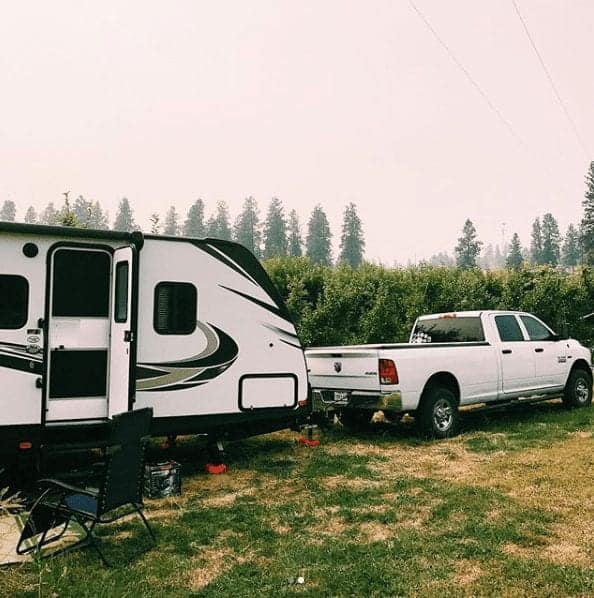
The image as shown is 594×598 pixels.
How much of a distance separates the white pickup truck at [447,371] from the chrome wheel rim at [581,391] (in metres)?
0.04

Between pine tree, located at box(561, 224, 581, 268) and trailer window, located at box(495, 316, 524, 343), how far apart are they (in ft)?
445

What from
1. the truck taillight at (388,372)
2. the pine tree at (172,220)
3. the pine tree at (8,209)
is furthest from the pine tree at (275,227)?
the truck taillight at (388,372)

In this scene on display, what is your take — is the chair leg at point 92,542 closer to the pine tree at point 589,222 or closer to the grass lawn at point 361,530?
the grass lawn at point 361,530

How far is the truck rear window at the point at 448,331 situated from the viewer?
35.7 feet

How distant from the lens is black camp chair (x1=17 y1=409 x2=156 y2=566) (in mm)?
5031

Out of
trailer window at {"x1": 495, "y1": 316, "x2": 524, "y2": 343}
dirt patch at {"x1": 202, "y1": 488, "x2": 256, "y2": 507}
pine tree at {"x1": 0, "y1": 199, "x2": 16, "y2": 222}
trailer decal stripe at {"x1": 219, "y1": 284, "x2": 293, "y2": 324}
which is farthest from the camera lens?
pine tree at {"x1": 0, "y1": 199, "x2": 16, "y2": 222}

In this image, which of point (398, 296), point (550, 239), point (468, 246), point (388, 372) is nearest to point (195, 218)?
point (468, 246)

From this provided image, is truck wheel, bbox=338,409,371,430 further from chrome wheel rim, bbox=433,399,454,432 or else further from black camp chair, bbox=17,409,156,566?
black camp chair, bbox=17,409,156,566

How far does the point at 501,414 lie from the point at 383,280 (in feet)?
23.8

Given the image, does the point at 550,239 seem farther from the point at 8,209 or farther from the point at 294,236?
the point at 8,209

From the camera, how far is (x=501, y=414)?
487 inches

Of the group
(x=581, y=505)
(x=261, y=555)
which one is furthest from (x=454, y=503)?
(x=261, y=555)

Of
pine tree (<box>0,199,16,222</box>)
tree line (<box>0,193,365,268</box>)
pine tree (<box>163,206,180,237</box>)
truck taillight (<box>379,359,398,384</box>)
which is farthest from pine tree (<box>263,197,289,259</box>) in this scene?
truck taillight (<box>379,359,398,384</box>)

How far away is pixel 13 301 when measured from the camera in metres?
6.82
